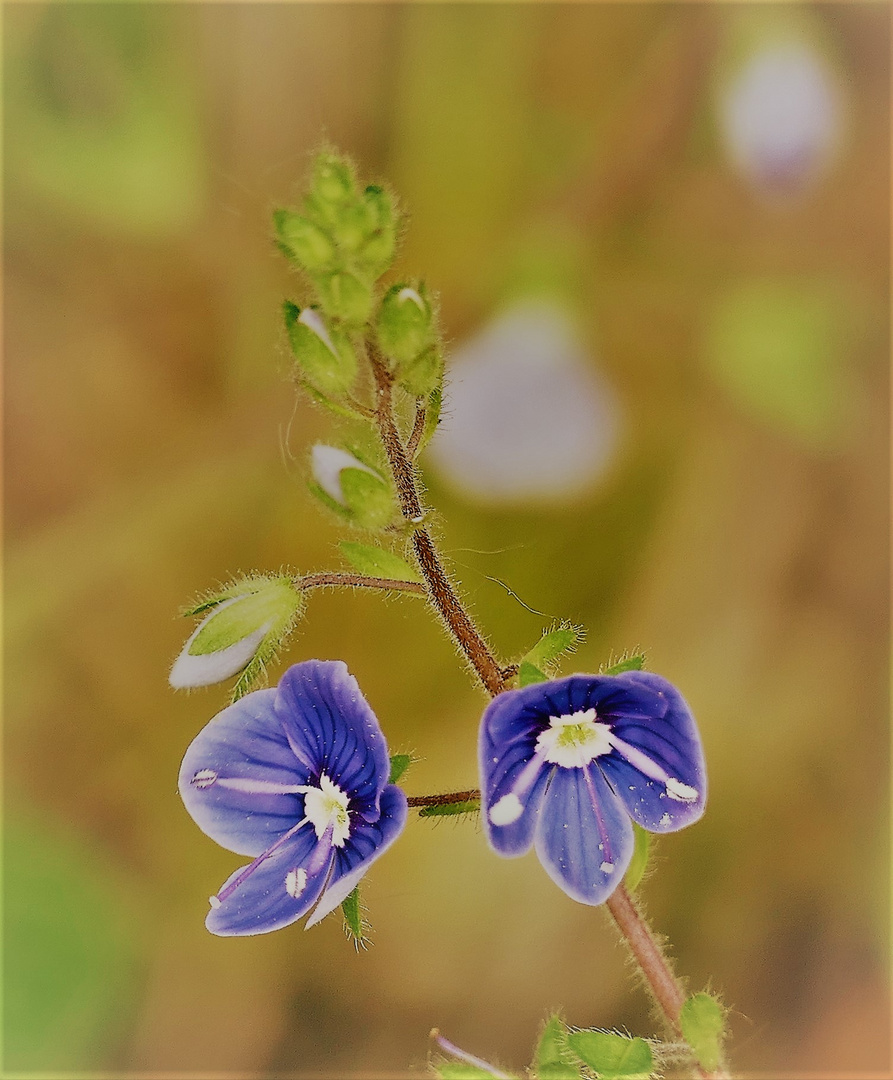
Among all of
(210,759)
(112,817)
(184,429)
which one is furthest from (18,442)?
(210,759)

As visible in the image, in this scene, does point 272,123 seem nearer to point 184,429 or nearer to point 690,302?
point 184,429

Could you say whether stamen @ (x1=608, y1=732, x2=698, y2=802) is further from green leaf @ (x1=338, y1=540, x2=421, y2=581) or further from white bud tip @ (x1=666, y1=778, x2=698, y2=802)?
green leaf @ (x1=338, y1=540, x2=421, y2=581)

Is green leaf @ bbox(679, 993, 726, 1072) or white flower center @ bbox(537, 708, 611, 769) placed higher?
white flower center @ bbox(537, 708, 611, 769)

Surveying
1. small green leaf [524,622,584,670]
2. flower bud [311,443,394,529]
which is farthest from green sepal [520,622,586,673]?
flower bud [311,443,394,529]

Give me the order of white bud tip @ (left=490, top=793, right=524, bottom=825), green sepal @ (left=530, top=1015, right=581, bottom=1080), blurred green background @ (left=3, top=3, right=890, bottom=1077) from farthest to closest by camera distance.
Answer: blurred green background @ (left=3, top=3, right=890, bottom=1077) < green sepal @ (left=530, top=1015, right=581, bottom=1080) < white bud tip @ (left=490, top=793, right=524, bottom=825)

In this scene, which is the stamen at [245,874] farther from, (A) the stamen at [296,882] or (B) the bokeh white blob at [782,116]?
(B) the bokeh white blob at [782,116]
